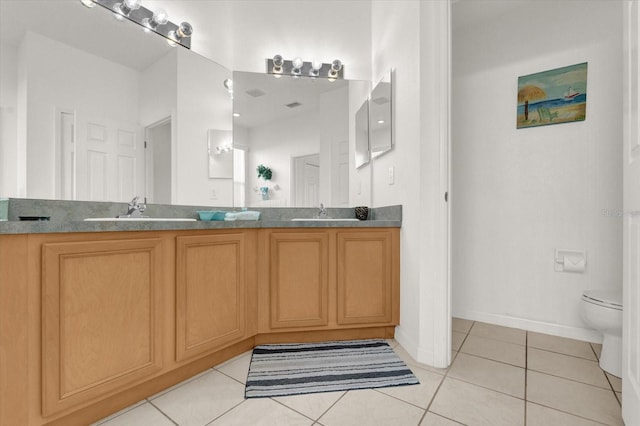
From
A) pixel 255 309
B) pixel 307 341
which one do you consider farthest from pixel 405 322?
pixel 255 309

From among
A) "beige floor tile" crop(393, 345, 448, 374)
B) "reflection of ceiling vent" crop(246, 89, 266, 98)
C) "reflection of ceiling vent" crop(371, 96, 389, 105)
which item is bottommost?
"beige floor tile" crop(393, 345, 448, 374)

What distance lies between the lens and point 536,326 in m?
2.24

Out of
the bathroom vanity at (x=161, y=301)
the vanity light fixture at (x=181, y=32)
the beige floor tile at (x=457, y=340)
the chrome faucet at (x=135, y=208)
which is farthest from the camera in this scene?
the vanity light fixture at (x=181, y=32)

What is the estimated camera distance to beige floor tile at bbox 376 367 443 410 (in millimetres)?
1376

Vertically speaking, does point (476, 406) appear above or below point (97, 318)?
below

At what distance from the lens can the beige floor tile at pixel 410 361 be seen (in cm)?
166

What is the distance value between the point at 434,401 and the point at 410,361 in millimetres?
387

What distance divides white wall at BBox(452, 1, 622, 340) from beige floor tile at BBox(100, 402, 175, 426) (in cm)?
224

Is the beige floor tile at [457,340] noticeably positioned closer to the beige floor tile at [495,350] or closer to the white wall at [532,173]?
the beige floor tile at [495,350]

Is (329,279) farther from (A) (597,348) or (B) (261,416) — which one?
(A) (597,348)

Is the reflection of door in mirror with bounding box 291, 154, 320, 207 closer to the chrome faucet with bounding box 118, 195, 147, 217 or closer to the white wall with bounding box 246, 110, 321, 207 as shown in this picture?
the white wall with bounding box 246, 110, 321, 207

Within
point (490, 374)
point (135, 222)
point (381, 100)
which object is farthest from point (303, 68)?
point (490, 374)

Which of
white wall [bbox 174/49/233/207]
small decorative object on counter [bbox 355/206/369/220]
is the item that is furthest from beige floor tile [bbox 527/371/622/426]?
white wall [bbox 174/49/233/207]

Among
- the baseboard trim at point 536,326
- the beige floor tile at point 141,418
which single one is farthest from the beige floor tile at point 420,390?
the baseboard trim at point 536,326
